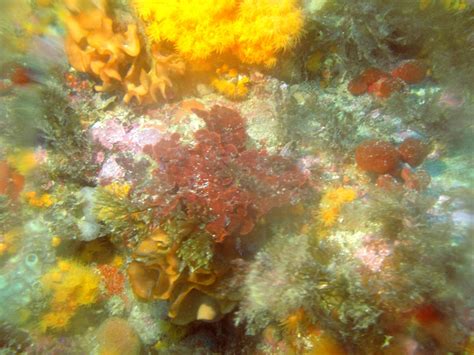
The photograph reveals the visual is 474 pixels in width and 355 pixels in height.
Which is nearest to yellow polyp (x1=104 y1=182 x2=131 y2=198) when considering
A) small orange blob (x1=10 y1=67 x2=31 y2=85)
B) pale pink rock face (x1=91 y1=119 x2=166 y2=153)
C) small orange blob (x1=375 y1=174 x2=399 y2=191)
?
pale pink rock face (x1=91 y1=119 x2=166 y2=153)

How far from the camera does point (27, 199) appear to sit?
4.71 meters

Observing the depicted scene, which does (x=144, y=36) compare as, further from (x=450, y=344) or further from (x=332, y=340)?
(x=450, y=344)

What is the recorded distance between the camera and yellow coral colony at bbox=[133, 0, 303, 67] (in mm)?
4535

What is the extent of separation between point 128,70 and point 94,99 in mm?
678

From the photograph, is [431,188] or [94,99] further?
[94,99]

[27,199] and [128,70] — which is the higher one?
[128,70]

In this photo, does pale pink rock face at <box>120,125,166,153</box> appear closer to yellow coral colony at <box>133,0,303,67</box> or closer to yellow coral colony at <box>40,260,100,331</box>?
yellow coral colony at <box>133,0,303,67</box>

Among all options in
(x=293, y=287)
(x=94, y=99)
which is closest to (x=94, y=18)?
(x=94, y=99)

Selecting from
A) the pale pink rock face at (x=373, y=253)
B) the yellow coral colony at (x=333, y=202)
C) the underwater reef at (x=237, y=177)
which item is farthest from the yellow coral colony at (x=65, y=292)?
the pale pink rock face at (x=373, y=253)

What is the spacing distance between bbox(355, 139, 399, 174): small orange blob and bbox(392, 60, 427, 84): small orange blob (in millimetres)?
1363

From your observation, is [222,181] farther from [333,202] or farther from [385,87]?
[385,87]

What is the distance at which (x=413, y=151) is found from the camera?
14.1 feet

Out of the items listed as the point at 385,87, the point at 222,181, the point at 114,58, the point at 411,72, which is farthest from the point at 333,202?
the point at 114,58

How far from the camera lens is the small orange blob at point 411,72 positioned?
4.95 meters
